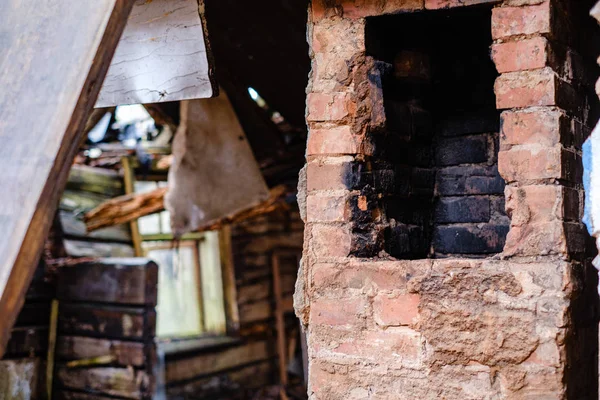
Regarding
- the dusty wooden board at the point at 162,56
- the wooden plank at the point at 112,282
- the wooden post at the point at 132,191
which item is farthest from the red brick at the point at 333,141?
the wooden post at the point at 132,191

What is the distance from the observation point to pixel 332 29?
2.31 metres

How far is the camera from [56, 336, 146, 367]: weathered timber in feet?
15.9

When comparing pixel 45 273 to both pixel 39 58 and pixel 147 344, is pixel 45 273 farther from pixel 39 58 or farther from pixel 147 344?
pixel 39 58

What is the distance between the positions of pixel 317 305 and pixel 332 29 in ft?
3.01

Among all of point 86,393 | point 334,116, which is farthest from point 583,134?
point 86,393

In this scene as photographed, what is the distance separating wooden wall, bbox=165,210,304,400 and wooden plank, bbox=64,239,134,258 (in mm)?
1000

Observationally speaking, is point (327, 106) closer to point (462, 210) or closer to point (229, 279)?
point (462, 210)

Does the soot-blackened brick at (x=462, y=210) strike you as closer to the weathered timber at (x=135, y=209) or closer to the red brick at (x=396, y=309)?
the red brick at (x=396, y=309)

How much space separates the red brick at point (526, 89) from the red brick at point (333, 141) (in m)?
0.47

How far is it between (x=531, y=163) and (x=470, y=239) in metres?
0.66

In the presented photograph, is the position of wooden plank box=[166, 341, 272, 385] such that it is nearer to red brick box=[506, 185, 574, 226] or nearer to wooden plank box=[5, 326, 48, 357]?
wooden plank box=[5, 326, 48, 357]

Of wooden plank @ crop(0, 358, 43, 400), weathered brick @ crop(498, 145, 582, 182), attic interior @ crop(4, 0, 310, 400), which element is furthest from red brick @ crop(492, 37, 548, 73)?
wooden plank @ crop(0, 358, 43, 400)

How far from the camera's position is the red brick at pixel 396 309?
2.11 m

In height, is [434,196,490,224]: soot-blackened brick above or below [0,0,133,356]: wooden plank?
below
